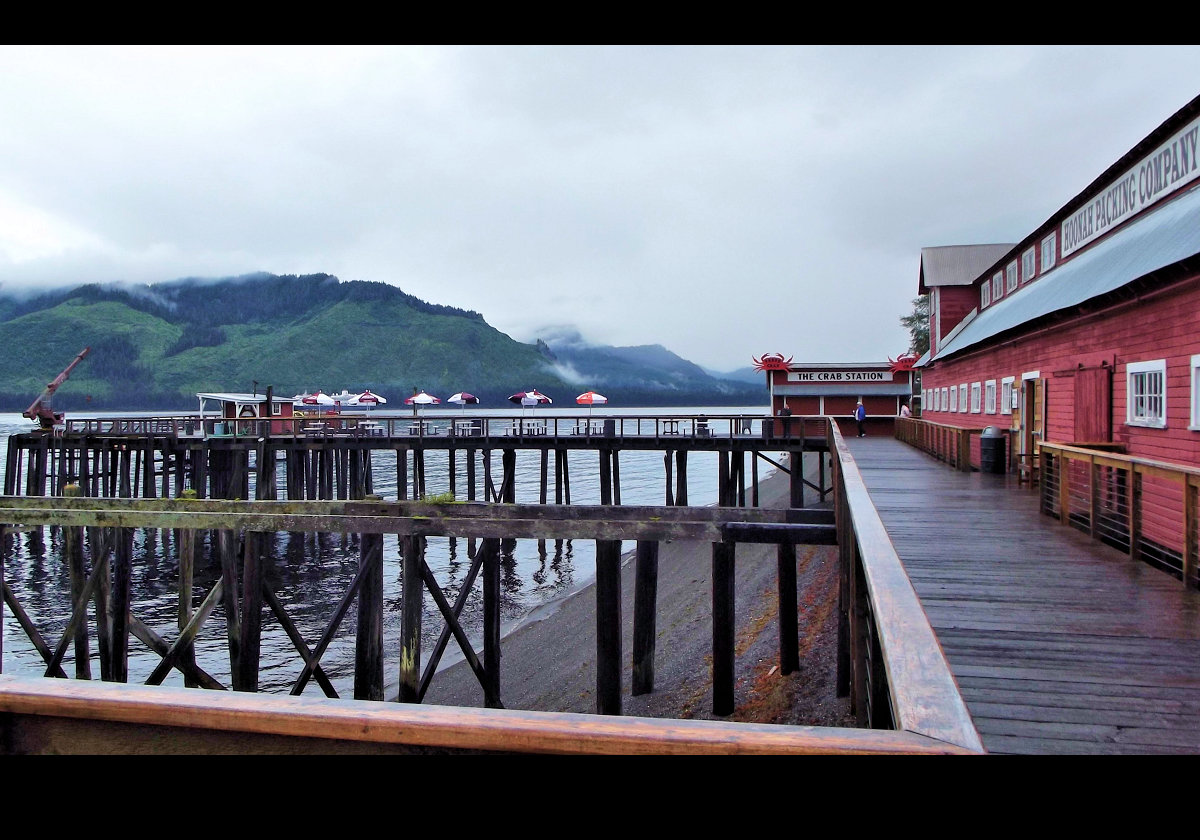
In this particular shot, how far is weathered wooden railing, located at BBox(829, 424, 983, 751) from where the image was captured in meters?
2.77

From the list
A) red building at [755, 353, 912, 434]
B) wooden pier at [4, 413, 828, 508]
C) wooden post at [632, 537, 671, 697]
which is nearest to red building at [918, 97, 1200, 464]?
wooden post at [632, 537, 671, 697]

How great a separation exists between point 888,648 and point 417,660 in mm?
6071

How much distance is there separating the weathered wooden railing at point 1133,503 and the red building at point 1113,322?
0.59m

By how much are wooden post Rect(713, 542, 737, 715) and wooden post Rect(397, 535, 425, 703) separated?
10.0 ft

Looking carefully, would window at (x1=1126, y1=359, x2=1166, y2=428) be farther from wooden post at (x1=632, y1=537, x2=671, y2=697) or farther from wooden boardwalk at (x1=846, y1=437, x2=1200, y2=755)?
wooden post at (x1=632, y1=537, x2=671, y2=697)

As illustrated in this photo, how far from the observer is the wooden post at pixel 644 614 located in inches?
374

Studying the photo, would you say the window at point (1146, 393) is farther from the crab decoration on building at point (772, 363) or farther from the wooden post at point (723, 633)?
the crab decoration on building at point (772, 363)

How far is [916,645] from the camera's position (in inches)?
139

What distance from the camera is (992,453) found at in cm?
1638

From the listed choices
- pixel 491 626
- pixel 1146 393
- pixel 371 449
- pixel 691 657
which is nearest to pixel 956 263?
pixel 1146 393

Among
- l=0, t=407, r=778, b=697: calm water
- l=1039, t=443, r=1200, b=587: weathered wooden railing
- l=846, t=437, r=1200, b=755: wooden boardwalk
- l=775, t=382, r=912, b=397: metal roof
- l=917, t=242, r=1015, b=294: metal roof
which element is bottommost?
l=0, t=407, r=778, b=697: calm water

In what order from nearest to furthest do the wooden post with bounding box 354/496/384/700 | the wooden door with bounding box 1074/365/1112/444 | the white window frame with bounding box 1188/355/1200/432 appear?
the wooden post with bounding box 354/496/384/700 → the white window frame with bounding box 1188/355/1200/432 → the wooden door with bounding box 1074/365/1112/444
